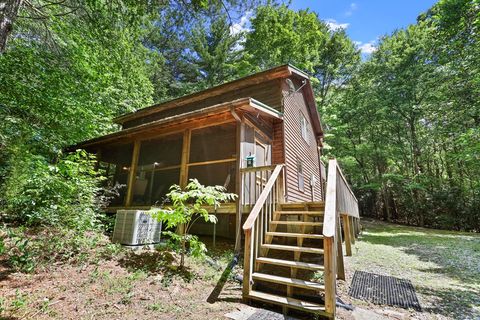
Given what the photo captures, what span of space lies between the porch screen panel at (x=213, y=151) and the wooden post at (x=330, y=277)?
6.29 metres

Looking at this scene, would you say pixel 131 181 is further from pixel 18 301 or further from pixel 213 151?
pixel 18 301

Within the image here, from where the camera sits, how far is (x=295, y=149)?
9.85m

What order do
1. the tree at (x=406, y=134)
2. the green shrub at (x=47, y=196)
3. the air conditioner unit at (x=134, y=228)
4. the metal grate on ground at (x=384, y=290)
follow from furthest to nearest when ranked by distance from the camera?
1. the tree at (x=406, y=134)
2. the air conditioner unit at (x=134, y=228)
3. the green shrub at (x=47, y=196)
4. the metal grate on ground at (x=384, y=290)

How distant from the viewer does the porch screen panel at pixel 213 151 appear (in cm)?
931

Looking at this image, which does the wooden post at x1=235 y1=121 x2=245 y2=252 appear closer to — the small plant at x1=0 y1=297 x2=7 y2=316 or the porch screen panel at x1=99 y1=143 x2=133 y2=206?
the small plant at x1=0 y1=297 x2=7 y2=316

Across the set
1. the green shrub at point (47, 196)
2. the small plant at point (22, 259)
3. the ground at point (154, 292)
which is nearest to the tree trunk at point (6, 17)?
the green shrub at point (47, 196)

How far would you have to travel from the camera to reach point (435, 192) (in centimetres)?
1723

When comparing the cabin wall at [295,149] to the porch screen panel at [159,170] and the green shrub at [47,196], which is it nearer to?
the porch screen panel at [159,170]

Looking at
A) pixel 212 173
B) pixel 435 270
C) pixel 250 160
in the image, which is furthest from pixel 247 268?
pixel 212 173

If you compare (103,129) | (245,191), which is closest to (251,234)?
(245,191)

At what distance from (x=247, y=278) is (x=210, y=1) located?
5621 millimetres

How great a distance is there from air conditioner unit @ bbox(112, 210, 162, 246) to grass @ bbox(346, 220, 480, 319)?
181 inches

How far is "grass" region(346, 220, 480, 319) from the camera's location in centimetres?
357

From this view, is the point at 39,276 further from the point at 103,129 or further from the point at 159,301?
the point at 103,129
